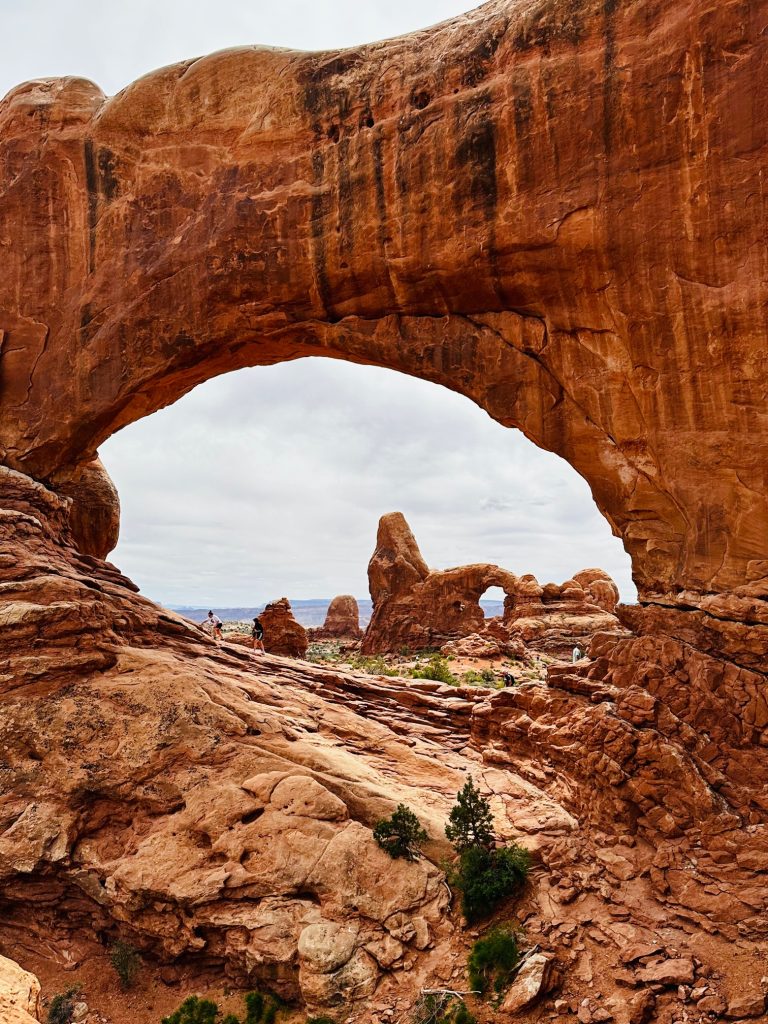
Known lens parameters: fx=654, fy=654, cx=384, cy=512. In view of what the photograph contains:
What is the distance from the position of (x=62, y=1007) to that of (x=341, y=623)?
61.7 m

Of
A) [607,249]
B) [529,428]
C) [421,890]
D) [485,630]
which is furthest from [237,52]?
[485,630]

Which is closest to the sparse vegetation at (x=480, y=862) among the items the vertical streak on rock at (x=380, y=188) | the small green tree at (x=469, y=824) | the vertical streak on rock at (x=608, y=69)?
the small green tree at (x=469, y=824)

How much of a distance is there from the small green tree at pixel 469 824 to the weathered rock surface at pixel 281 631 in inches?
1088

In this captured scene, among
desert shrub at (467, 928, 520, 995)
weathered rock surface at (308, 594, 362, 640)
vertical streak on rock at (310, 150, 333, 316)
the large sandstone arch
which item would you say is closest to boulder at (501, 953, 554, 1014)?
desert shrub at (467, 928, 520, 995)

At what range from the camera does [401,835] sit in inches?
532

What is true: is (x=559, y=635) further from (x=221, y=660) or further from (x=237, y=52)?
(x=237, y=52)

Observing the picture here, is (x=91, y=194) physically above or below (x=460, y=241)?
above

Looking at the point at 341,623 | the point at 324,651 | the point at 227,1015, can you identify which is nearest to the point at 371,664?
the point at 324,651

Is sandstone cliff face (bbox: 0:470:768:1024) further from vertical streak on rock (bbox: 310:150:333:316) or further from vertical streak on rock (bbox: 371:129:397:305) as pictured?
vertical streak on rock (bbox: 371:129:397:305)

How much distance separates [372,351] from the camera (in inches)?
709

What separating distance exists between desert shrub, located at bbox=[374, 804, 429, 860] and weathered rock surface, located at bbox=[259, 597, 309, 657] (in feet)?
89.5

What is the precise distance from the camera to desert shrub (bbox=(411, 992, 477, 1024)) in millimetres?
10969

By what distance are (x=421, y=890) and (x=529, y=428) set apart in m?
10.6

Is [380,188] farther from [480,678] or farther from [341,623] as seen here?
[341,623]
